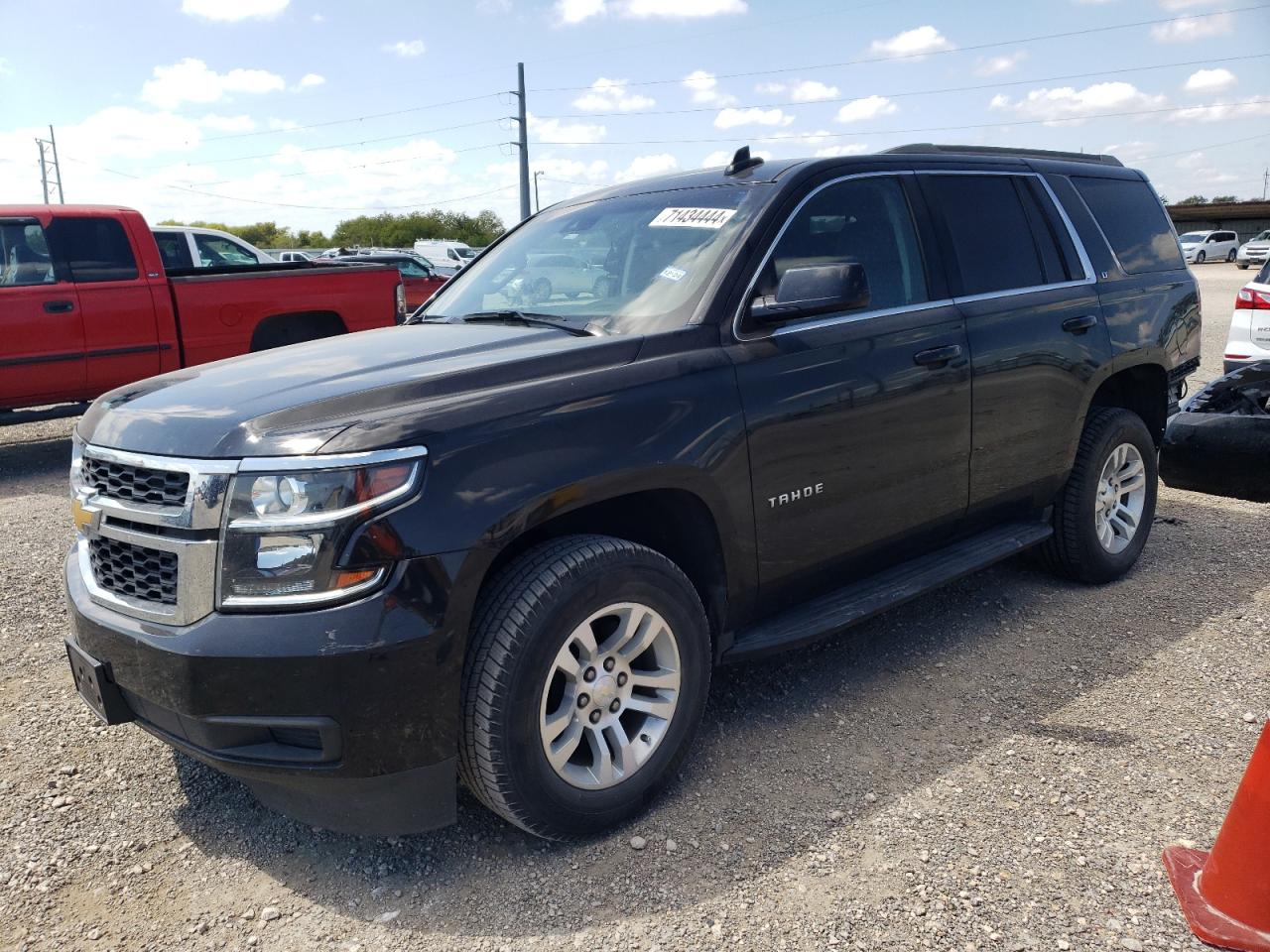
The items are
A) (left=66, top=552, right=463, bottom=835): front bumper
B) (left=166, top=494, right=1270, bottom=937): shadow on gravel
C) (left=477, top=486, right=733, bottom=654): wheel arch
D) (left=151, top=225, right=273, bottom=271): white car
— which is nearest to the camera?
(left=66, top=552, right=463, bottom=835): front bumper

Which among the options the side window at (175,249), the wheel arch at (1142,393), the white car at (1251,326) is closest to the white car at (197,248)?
the side window at (175,249)

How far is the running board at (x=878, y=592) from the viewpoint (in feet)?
10.6

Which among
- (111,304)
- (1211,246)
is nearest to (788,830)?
(111,304)

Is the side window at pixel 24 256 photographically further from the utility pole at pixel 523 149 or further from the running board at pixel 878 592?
the utility pole at pixel 523 149

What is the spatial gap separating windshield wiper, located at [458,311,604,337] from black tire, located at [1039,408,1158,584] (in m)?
2.58

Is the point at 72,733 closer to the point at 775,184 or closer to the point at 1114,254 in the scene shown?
the point at 775,184

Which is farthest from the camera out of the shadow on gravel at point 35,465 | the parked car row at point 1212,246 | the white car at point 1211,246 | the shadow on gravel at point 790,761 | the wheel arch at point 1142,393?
the white car at point 1211,246

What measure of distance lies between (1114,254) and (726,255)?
254 cm

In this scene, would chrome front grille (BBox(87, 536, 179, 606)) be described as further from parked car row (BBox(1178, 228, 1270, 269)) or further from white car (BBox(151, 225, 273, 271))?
parked car row (BBox(1178, 228, 1270, 269))

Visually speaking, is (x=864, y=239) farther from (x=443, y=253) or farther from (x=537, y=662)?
(x=443, y=253)

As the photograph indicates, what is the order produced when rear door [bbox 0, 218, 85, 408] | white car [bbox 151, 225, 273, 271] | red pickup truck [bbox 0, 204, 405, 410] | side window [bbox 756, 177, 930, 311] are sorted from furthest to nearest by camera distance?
white car [bbox 151, 225, 273, 271] < red pickup truck [bbox 0, 204, 405, 410] < rear door [bbox 0, 218, 85, 408] < side window [bbox 756, 177, 930, 311]

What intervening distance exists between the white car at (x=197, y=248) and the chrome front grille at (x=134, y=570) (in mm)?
8844

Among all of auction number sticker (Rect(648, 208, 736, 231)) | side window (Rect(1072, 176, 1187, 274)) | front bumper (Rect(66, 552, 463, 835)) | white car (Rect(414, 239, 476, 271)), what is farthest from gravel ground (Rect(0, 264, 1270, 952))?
white car (Rect(414, 239, 476, 271))

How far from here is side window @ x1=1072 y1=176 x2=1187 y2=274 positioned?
15.7ft
